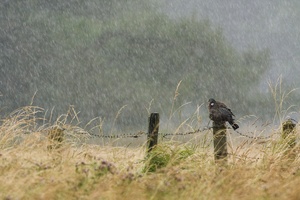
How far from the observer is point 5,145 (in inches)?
289

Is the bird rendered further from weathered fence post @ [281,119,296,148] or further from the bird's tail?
weathered fence post @ [281,119,296,148]

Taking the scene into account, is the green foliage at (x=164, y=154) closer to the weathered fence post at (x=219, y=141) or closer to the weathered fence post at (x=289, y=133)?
the weathered fence post at (x=219, y=141)

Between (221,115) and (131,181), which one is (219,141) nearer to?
(221,115)

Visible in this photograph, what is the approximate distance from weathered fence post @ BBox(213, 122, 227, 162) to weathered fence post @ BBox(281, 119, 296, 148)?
3.45 feet

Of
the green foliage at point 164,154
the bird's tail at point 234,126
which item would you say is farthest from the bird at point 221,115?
the green foliage at point 164,154

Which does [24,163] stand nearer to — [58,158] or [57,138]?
[58,158]

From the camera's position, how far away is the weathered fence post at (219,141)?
7.24 meters

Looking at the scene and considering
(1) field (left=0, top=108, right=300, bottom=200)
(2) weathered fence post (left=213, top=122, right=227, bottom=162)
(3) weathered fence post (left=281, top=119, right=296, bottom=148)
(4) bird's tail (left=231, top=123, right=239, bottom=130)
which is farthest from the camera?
(3) weathered fence post (left=281, top=119, right=296, bottom=148)

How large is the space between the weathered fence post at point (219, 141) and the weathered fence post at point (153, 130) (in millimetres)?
905

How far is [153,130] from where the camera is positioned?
7.53 m

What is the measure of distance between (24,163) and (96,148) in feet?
5.42

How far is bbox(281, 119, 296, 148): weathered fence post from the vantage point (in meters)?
7.86

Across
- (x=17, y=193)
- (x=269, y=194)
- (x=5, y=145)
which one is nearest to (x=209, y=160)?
(x=269, y=194)

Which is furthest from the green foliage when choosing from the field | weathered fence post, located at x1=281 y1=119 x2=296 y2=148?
weathered fence post, located at x1=281 y1=119 x2=296 y2=148
